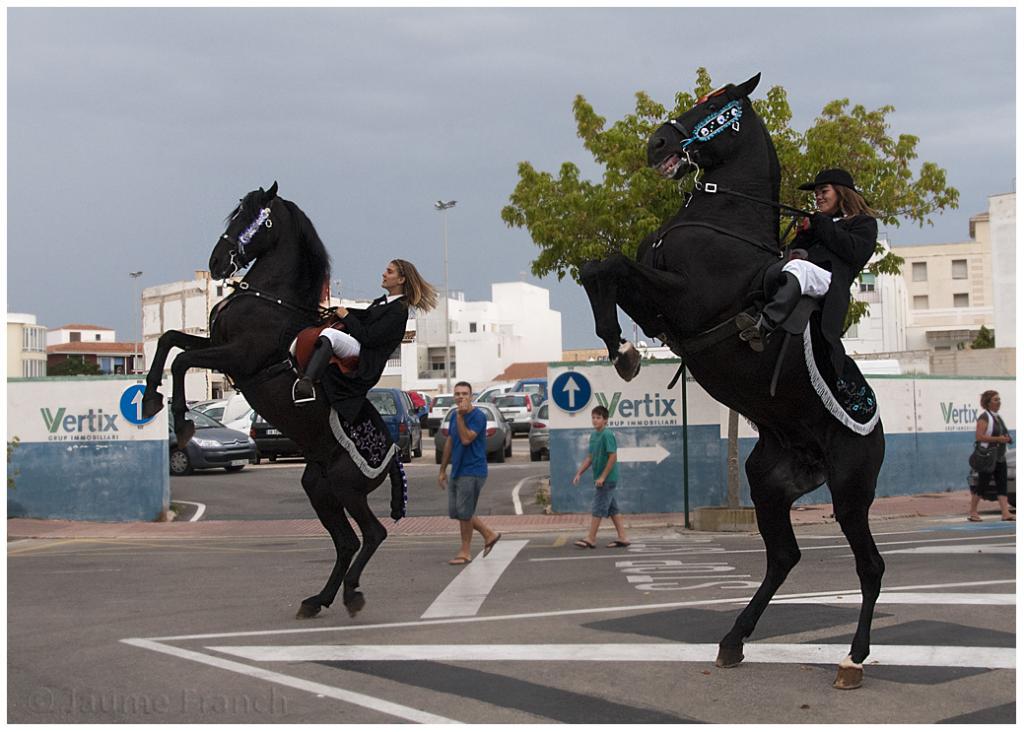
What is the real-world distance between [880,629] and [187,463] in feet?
62.9

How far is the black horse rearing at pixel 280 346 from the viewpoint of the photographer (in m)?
8.12

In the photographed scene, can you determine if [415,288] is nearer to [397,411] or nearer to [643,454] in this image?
[643,454]

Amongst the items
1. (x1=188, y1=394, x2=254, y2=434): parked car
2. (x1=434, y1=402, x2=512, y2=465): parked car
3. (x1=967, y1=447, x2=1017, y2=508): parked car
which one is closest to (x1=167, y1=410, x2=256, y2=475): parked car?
(x1=434, y1=402, x2=512, y2=465): parked car

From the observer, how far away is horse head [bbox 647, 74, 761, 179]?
6178 mm

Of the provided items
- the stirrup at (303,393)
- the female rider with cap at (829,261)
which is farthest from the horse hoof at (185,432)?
the female rider with cap at (829,261)

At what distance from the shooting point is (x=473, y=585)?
1043 centimetres

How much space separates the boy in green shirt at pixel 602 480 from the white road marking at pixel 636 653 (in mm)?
6767

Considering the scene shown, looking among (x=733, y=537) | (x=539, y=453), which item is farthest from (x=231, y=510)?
(x=539, y=453)

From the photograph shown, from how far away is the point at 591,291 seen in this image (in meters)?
5.89

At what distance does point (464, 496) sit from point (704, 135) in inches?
278

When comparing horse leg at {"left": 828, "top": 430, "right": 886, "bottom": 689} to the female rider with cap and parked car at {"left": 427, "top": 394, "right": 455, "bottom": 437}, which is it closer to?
the female rider with cap

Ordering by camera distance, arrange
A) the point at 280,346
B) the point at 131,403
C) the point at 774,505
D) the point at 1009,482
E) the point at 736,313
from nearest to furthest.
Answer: the point at 736,313 → the point at 774,505 → the point at 280,346 → the point at 1009,482 → the point at 131,403

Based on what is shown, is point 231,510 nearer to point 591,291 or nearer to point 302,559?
point 302,559

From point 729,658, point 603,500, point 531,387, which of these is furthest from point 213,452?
point 531,387
